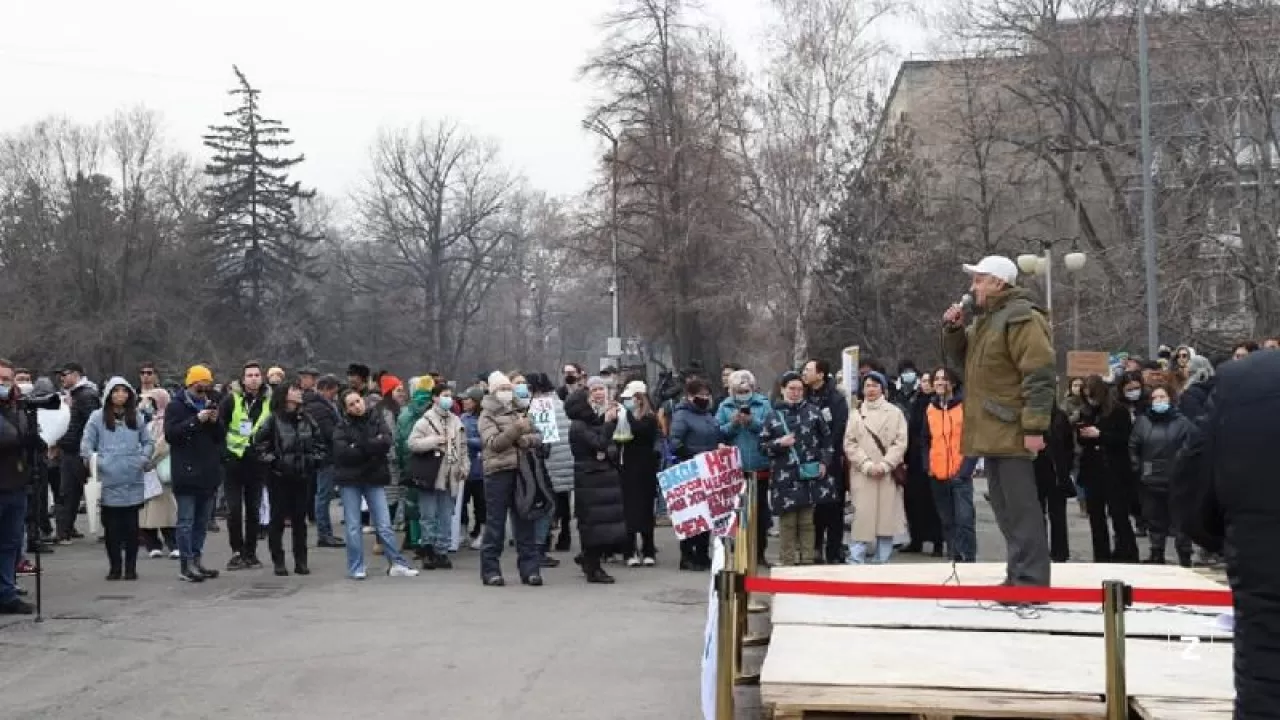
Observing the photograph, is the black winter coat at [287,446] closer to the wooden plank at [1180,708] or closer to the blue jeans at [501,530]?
the blue jeans at [501,530]

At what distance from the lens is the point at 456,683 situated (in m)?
8.46

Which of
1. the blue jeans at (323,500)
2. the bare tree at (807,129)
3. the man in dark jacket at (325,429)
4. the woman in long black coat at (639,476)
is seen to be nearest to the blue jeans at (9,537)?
the man in dark jacket at (325,429)

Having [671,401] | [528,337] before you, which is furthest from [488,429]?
[528,337]

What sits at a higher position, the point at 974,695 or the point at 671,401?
the point at 671,401

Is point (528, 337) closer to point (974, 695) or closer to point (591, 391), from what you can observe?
point (591, 391)

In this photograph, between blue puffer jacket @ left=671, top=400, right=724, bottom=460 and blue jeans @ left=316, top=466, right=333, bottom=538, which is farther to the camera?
blue jeans @ left=316, top=466, right=333, bottom=538

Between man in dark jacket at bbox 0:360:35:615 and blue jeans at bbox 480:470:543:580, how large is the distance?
4093 millimetres

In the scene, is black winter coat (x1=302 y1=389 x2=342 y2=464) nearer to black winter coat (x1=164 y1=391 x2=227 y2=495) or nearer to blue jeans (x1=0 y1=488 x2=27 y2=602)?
black winter coat (x1=164 y1=391 x2=227 y2=495)

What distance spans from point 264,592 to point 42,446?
2432 millimetres

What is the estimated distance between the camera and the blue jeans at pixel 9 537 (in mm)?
11188

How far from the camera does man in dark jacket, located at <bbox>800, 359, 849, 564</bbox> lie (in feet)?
44.8

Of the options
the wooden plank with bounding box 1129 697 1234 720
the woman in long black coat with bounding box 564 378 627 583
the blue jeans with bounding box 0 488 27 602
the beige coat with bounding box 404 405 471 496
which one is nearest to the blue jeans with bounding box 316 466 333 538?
the beige coat with bounding box 404 405 471 496

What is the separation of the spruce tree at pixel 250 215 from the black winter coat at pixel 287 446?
165 ft

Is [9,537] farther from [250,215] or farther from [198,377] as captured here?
[250,215]
